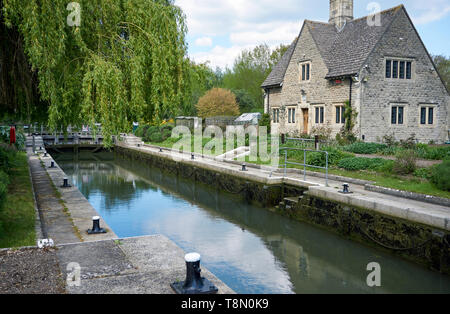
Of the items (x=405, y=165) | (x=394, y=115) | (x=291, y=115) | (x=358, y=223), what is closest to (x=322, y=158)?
(x=405, y=165)

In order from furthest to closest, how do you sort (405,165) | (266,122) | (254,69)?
(254,69) < (266,122) < (405,165)

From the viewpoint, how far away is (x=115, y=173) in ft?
94.4

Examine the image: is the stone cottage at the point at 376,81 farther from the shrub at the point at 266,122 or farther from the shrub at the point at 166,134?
the shrub at the point at 166,134

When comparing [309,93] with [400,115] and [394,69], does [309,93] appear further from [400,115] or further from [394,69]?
[400,115]

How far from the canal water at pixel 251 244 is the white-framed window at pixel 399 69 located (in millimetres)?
13667

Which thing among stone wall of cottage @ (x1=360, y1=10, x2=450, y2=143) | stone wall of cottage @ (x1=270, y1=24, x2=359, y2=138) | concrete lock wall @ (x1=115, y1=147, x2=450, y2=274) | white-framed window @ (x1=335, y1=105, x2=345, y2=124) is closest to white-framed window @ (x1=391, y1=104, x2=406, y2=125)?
stone wall of cottage @ (x1=360, y1=10, x2=450, y2=143)

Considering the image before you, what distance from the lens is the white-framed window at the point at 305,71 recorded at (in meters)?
28.1

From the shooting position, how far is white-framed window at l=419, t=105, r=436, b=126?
25.4 metres

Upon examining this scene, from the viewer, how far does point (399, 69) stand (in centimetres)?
2503

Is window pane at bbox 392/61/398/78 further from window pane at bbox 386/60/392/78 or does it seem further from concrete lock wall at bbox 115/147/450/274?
concrete lock wall at bbox 115/147/450/274

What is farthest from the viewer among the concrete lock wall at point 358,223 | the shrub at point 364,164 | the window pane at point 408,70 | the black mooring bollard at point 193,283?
the window pane at point 408,70

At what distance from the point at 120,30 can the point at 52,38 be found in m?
2.30

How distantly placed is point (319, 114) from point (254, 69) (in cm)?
3350

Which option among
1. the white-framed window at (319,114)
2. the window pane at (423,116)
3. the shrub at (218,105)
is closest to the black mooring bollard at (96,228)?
the white-framed window at (319,114)
